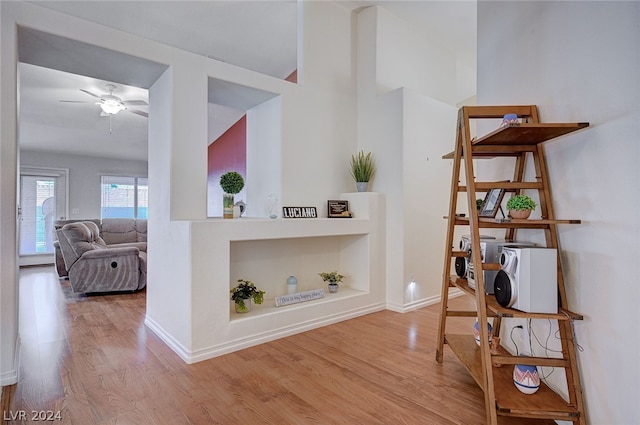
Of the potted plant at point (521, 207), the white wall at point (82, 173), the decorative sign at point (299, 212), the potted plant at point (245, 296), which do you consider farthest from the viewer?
the white wall at point (82, 173)

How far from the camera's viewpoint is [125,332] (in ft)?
9.77

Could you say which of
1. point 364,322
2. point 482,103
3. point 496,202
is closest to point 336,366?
point 364,322

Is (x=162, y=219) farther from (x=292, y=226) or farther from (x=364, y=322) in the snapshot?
(x=364, y=322)

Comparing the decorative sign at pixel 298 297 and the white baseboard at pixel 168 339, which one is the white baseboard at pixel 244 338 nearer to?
the white baseboard at pixel 168 339

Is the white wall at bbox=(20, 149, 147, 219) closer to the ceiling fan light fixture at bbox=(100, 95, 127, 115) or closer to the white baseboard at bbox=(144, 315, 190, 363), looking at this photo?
the ceiling fan light fixture at bbox=(100, 95, 127, 115)

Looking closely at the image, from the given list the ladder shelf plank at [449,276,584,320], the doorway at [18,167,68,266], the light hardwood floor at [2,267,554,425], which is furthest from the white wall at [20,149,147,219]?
the ladder shelf plank at [449,276,584,320]

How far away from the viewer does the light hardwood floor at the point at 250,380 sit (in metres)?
1.76

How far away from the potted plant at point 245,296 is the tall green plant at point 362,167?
1.75 m

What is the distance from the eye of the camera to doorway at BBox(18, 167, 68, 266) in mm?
7207

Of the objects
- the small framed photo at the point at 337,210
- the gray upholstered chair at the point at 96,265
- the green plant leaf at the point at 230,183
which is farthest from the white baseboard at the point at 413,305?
the gray upholstered chair at the point at 96,265

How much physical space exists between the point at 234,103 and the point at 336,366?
2.79 meters

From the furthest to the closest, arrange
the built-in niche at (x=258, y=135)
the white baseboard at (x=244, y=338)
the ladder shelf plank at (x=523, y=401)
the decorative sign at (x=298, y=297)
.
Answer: the built-in niche at (x=258, y=135), the decorative sign at (x=298, y=297), the white baseboard at (x=244, y=338), the ladder shelf plank at (x=523, y=401)

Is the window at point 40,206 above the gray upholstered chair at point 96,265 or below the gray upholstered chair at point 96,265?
above

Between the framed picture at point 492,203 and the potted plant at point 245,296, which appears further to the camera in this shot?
the potted plant at point 245,296
